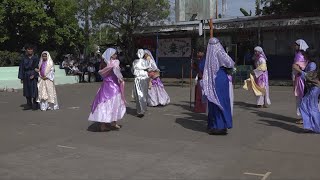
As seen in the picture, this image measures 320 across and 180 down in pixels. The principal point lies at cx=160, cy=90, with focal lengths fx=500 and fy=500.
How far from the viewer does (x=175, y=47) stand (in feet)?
93.6

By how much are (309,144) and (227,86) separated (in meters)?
1.82

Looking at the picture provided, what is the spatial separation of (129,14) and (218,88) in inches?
750

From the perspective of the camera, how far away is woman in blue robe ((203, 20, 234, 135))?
9.18 meters

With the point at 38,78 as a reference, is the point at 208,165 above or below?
below

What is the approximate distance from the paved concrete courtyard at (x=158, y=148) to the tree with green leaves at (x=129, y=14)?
608 inches

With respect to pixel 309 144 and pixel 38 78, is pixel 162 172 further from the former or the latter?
pixel 38 78

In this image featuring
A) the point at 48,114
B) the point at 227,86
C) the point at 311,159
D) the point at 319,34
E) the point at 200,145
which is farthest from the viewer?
the point at 319,34

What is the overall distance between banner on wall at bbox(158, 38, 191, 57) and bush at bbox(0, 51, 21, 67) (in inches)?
342

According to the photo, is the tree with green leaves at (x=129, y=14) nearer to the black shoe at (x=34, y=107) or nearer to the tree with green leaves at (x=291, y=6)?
the tree with green leaves at (x=291, y=6)

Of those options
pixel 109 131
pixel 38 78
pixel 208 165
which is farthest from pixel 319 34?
pixel 208 165

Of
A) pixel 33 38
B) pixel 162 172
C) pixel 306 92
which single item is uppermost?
pixel 33 38

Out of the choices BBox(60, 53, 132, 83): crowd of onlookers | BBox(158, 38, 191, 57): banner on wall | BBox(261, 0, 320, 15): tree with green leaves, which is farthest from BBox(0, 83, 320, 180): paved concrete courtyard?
BBox(261, 0, 320, 15): tree with green leaves

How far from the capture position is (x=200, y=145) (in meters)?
8.41

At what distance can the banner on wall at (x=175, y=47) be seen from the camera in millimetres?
28031
